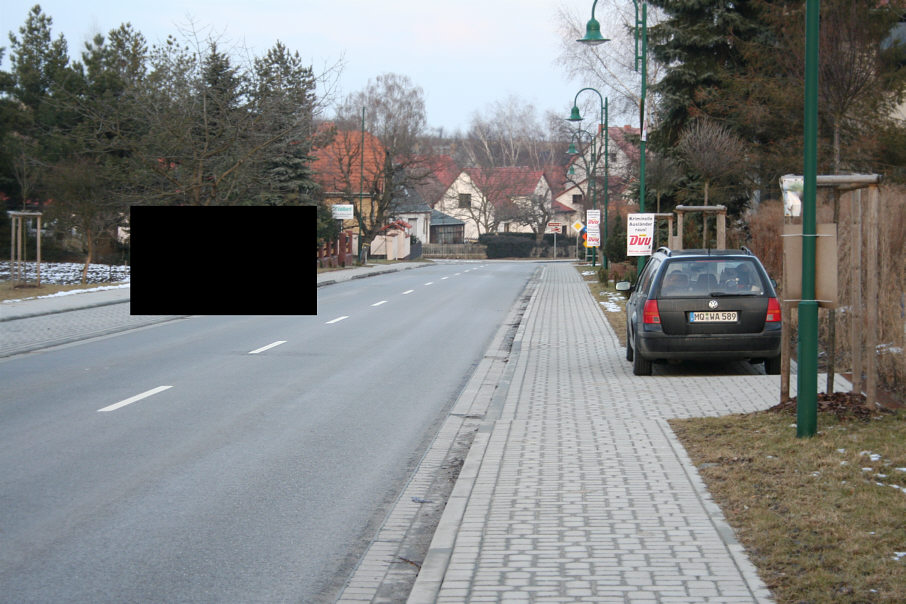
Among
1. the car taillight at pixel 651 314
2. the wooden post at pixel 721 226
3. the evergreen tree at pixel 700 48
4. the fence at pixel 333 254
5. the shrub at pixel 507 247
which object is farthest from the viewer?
the shrub at pixel 507 247

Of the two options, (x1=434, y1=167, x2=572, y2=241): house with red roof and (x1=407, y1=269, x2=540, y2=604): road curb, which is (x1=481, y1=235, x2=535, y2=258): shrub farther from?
(x1=407, y1=269, x2=540, y2=604): road curb

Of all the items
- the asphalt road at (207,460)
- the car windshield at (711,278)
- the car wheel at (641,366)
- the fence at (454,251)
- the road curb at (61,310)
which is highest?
the fence at (454,251)

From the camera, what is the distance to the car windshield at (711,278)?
11766mm

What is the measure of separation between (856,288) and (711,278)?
3.20 meters

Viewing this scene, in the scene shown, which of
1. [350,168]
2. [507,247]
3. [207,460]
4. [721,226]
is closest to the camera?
[207,460]

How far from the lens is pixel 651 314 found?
1178 cm

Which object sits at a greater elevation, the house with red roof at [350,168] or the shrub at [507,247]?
the house with red roof at [350,168]

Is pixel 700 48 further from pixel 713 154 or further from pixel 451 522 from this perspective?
pixel 451 522

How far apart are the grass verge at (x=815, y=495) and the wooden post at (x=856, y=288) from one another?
509 millimetres

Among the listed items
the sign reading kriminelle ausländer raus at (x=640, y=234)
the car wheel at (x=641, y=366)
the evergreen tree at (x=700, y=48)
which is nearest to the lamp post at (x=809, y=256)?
the car wheel at (x=641, y=366)

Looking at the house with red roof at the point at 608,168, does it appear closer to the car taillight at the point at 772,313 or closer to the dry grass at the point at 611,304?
the dry grass at the point at 611,304

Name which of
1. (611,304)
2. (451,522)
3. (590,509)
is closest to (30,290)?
(611,304)

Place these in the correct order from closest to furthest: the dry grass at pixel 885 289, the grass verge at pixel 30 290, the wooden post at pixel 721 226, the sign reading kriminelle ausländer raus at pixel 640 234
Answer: the dry grass at pixel 885 289
the wooden post at pixel 721 226
the sign reading kriminelle ausländer raus at pixel 640 234
the grass verge at pixel 30 290

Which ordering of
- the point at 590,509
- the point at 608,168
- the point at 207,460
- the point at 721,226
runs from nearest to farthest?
1. the point at 590,509
2. the point at 207,460
3. the point at 721,226
4. the point at 608,168
